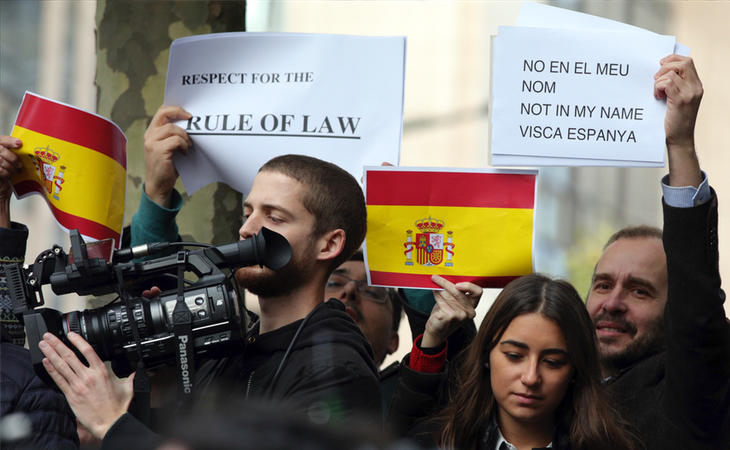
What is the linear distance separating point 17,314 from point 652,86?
1722 millimetres

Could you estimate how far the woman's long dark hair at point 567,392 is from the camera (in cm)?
256

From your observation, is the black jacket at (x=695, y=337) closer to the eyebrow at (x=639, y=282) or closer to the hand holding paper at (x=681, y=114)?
the hand holding paper at (x=681, y=114)

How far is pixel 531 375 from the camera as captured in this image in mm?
2555

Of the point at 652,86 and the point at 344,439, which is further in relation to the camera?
the point at 652,86

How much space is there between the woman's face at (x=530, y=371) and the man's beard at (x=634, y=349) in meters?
0.46

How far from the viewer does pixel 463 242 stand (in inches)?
116

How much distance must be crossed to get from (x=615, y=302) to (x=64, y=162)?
64.5 inches

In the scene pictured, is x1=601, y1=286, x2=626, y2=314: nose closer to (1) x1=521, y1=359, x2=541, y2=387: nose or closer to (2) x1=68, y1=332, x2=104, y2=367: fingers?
(1) x1=521, y1=359, x2=541, y2=387: nose

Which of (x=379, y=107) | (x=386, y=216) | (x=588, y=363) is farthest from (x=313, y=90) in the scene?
(x=588, y=363)

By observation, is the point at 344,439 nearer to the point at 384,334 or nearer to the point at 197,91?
the point at 197,91

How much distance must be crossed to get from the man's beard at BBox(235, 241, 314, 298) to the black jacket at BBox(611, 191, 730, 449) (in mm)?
891

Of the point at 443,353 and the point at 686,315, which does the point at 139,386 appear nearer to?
the point at 443,353

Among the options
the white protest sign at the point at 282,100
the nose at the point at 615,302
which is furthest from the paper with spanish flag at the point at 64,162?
the nose at the point at 615,302

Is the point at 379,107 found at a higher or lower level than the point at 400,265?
higher
